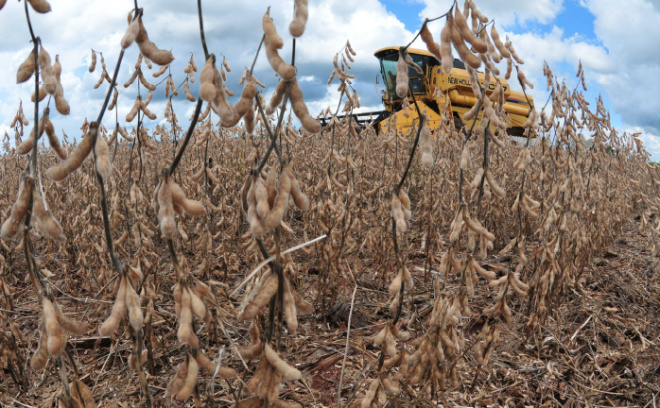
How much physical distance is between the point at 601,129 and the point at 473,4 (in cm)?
259

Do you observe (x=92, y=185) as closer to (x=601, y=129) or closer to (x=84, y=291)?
(x=84, y=291)

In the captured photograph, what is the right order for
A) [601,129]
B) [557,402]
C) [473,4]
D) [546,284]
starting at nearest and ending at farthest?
[473,4], [557,402], [546,284], [601,129]

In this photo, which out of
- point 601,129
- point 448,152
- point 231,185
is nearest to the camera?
point 601,129

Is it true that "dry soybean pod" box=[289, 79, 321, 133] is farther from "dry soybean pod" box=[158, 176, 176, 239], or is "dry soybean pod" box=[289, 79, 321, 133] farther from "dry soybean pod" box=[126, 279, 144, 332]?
"dry soybean pod" box=[126, 279, 144, 332]

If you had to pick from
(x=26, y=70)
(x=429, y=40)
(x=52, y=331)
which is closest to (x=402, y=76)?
(x=429, y=40)

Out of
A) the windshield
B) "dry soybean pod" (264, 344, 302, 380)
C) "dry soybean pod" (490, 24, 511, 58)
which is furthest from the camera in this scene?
the windshield

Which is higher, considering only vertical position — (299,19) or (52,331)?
(299,19)

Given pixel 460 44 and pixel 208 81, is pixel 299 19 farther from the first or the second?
pixel 460 44

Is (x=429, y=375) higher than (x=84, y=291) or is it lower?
higher

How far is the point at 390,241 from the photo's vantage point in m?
3.17

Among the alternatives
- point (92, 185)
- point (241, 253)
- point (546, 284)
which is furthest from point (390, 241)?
point (92, 185)

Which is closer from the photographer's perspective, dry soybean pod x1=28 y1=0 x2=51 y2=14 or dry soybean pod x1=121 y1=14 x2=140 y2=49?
dry soybean pod x1=121 y1=14 x2=140 y2=49

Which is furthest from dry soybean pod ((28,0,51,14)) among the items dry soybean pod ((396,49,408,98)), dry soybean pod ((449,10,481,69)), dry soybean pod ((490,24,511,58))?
dry soybean pod ((490,24,511,58))

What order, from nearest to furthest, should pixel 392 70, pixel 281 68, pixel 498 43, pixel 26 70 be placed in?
pixel 281 68 → pixel 26 70 → pixel 498 43 → pixel 392 70
